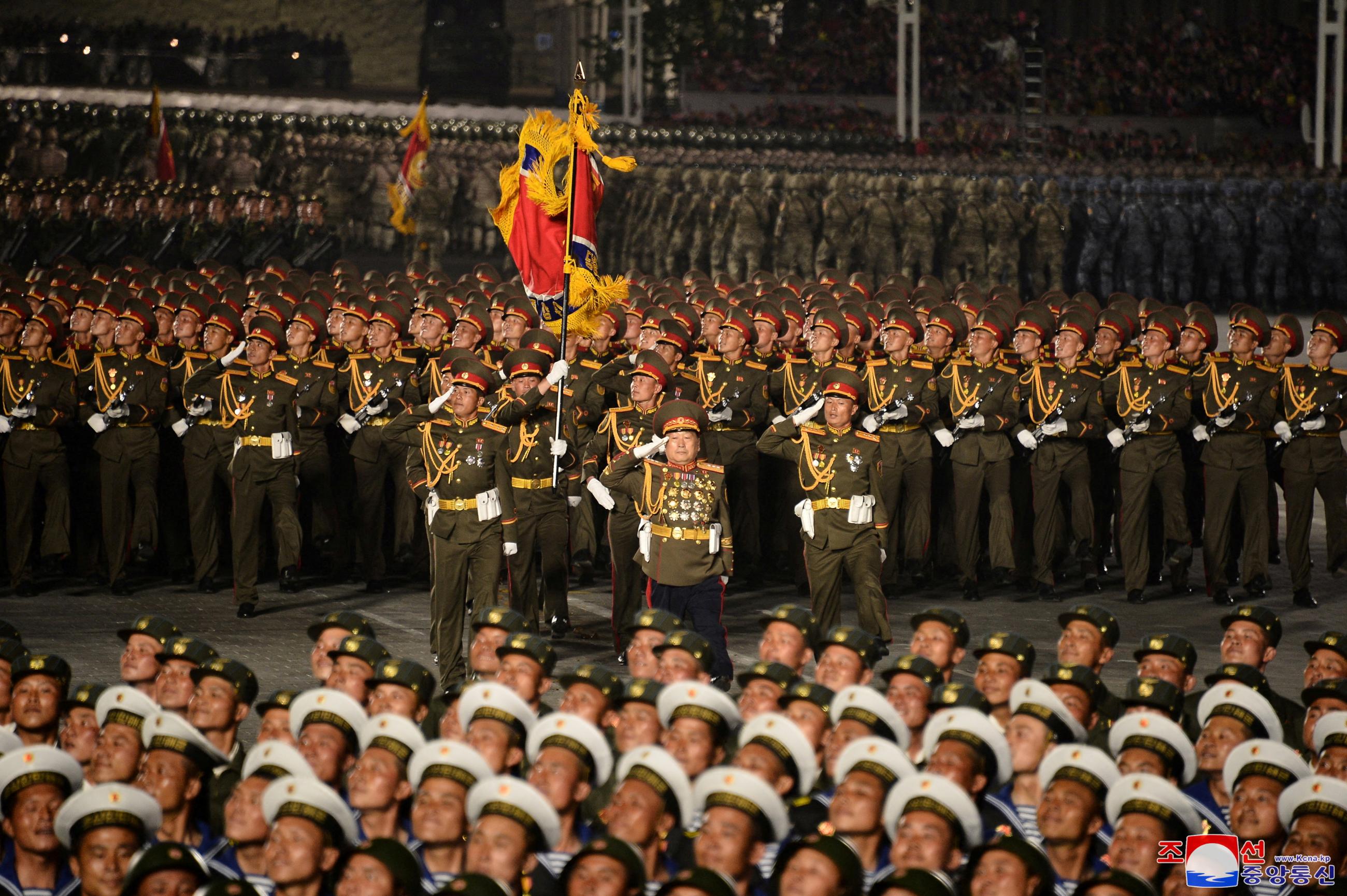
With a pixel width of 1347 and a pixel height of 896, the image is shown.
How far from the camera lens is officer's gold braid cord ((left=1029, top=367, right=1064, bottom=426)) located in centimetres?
1253

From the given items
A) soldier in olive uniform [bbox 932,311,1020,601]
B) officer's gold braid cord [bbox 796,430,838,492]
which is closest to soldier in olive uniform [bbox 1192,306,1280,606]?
soldier in olive uniform [bbox 932,311,1020,601]

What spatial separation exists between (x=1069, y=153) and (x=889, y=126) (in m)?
4.95

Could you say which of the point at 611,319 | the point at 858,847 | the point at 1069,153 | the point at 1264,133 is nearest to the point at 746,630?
the point at 611,319

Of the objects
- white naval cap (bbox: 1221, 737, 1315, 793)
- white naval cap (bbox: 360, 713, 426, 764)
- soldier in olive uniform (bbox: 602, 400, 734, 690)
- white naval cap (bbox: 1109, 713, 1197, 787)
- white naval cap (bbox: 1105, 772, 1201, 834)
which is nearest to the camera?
white naval cap (bbox: 1105, 772, 1201, 834)

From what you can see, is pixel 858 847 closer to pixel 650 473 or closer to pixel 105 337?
pixel 650 473

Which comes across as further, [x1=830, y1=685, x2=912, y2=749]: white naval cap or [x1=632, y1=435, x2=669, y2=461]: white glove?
[x1=632, y1=435, x2=669, y2=461]: white glove

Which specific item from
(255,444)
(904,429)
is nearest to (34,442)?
(255,444)

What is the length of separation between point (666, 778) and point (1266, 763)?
6.35ft

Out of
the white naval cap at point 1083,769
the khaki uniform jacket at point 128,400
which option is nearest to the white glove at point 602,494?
the khaki uniform jacket at point 128,400

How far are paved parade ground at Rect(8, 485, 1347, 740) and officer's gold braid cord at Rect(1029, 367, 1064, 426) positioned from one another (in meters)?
1.21

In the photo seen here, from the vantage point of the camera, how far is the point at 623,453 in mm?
11133

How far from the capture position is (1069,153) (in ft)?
111

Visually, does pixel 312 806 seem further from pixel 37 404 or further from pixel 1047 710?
pixel 37 404

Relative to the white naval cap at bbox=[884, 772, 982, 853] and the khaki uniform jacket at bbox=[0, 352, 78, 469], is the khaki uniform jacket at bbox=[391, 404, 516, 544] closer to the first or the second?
the khaki uniform jacket at bbox=[0, 352, 78, 469]
